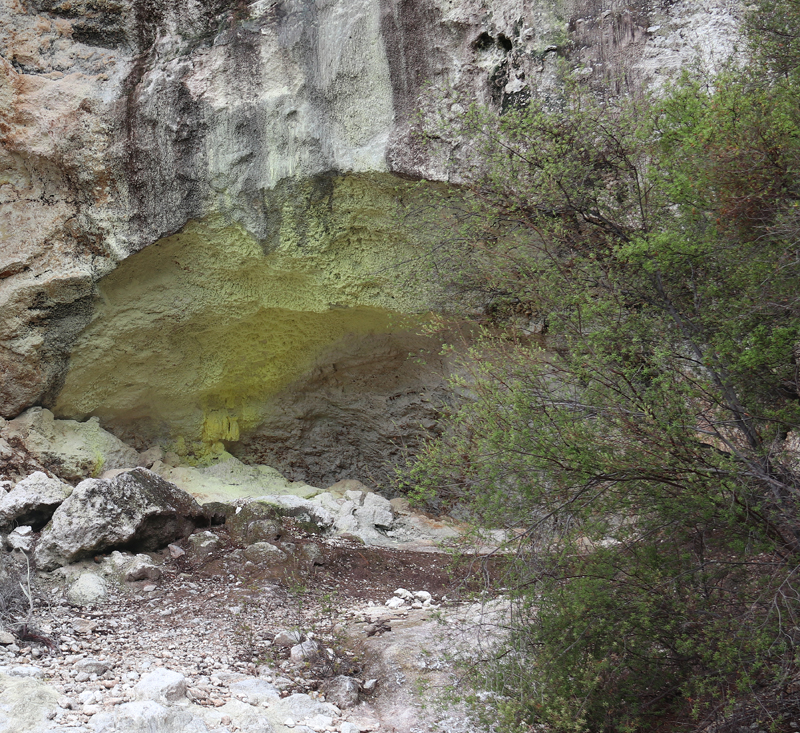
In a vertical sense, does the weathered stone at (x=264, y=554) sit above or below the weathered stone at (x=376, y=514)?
above

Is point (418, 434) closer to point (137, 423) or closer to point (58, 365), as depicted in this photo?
point (137, 423)

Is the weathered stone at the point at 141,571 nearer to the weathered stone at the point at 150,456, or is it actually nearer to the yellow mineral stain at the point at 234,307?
the weathered stone at the point at 150,456

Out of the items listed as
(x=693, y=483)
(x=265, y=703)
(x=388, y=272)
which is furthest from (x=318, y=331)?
(x=693, y=483)

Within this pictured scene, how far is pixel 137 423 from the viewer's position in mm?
8492

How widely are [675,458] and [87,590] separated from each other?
406cm

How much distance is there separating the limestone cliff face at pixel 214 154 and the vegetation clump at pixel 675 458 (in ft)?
8.33

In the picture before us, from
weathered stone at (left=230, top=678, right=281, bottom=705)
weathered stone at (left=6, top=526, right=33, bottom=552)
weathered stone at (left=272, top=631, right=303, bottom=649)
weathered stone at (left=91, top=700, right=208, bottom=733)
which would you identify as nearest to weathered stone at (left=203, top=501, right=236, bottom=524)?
weathered stone at (left=6, top=526, right=33, bottom=552)

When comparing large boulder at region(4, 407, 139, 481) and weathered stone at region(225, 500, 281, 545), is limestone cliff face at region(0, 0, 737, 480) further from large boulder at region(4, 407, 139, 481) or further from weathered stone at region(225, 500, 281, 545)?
weathered stone at region(225, 500, 281, 545)

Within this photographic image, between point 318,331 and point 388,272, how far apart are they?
1.44 metres

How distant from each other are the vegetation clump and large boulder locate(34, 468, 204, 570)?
119 inches

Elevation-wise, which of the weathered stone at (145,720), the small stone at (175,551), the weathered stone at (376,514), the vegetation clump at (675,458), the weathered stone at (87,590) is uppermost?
the vegetation clump at (675,458)

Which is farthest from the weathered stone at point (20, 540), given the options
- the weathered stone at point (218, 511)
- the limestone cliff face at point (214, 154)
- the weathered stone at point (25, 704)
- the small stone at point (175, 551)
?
the weathered stone at point (25, 704)

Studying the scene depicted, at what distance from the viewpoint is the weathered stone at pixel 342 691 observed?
385cm

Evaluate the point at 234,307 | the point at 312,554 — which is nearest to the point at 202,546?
the point at 312,554
